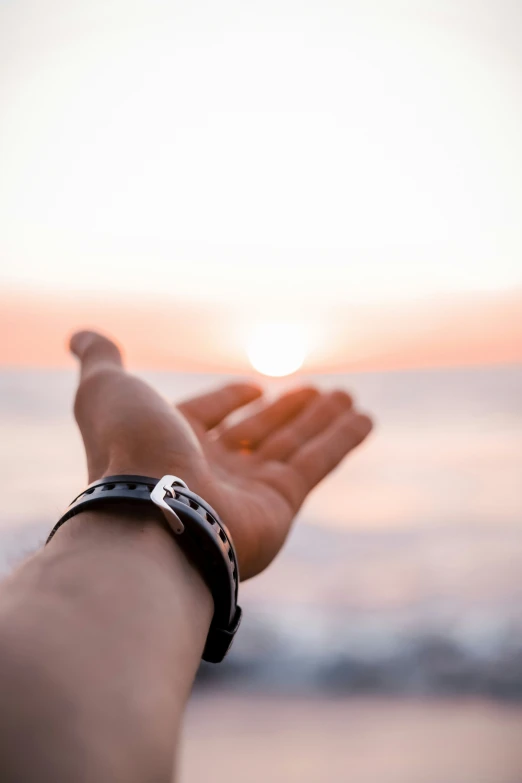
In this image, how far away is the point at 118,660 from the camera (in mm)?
697

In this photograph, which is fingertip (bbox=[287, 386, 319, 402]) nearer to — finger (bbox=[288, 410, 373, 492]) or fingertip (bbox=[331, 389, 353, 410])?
fingertip (bbox=[331, 389, 353, 410])

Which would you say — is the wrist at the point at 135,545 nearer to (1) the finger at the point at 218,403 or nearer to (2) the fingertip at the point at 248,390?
(1) the finger at the point at 218,403

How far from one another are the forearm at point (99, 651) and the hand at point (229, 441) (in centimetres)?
29

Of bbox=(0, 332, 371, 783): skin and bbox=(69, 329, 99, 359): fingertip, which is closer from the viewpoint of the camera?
bbox=(0, 332, 371, 783): skin

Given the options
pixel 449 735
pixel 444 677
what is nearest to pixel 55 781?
pixel 449 735

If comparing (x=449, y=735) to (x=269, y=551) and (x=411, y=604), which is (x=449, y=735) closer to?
(x=411, y=604)

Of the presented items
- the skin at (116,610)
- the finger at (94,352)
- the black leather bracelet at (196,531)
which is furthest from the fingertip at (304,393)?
the black leather bracelet at (196,531)

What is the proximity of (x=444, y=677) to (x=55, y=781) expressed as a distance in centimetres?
213

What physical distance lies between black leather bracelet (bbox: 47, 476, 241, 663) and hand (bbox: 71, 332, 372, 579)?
0.65 feet

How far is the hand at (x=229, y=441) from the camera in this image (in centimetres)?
127

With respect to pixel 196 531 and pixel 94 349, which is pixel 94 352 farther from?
pixel 196 531

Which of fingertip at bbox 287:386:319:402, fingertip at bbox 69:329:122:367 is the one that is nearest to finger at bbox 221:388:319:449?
fingertip at bbox 287:386:319:402

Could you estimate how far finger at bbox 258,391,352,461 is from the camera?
72.1 inches

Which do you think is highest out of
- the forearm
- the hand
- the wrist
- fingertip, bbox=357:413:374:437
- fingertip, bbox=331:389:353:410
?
fingertip, bbox=331:389:353:410
